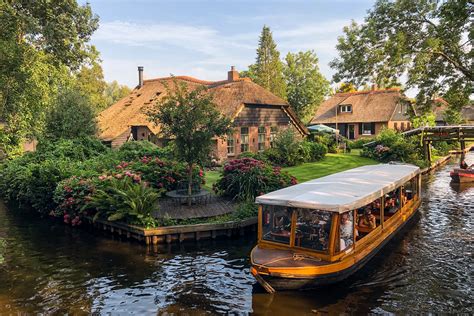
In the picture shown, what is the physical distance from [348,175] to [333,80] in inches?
459

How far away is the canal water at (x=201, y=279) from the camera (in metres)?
9.50

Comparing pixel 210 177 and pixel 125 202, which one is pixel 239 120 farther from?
pixel 125 202

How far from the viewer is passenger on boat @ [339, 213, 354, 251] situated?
10.2m

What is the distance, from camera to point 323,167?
2803 centimetres

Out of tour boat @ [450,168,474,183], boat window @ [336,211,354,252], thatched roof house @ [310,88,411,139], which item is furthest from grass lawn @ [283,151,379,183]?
thatched roof house @ [310,88,411,139]

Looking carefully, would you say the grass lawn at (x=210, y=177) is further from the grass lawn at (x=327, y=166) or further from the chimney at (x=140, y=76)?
the chimney at (x=140, y=76)

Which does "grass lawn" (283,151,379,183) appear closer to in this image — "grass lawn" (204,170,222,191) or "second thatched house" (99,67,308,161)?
"second thatched house" (99,67,308,161)

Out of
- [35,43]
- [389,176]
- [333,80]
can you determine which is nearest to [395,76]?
[333,80]

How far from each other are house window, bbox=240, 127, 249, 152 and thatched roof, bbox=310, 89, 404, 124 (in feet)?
73.3

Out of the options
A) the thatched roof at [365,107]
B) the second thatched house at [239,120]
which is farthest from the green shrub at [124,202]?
the thatched roof at [365,107]

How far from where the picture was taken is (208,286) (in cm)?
1065

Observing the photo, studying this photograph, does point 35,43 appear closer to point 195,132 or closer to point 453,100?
point 195,132

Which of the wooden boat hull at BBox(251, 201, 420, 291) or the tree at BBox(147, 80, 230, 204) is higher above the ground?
the tree at BBox(147, 80, 230, 204)

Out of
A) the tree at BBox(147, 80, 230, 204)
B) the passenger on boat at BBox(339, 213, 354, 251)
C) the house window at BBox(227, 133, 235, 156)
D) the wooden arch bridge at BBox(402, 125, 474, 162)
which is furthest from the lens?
the house window at BBox(227, 133, 235, 156)
